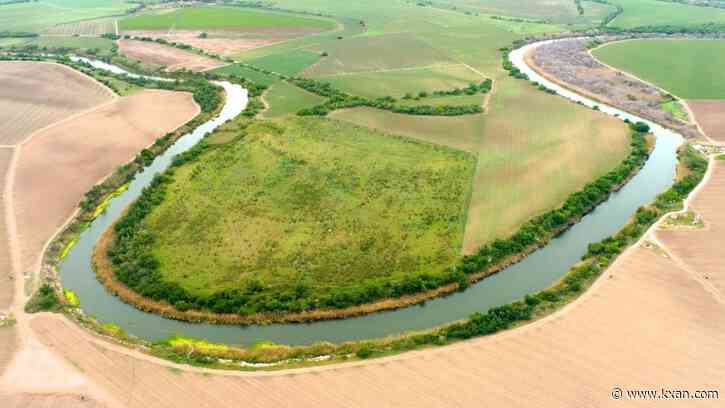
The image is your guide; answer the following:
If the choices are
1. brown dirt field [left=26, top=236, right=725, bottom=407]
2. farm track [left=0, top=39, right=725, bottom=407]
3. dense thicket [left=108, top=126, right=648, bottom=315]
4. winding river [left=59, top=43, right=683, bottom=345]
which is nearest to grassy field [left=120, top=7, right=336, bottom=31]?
winding river [left=59, top=43, right=683, bottom=345]

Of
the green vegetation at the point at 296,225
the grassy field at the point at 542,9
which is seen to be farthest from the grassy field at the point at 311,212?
the grassy field at the point at 542,9

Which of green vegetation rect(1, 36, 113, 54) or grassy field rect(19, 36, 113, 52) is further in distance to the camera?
grassy field rect(19, 36, 113, 52)

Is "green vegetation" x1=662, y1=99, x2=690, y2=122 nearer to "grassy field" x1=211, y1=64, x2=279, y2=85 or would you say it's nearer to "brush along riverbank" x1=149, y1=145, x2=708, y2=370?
"brush along riverbank" x1=149, y1=145, x2=708, y2=370

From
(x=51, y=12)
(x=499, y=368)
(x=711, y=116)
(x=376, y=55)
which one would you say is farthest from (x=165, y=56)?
(x=711, y=116)

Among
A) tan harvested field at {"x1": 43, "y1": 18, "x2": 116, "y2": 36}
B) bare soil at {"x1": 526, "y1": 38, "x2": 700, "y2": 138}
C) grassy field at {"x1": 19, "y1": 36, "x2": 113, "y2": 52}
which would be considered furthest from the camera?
tan harvested field at {"x1": 43, "y1": 18, "x2": 116, "y2": 36}

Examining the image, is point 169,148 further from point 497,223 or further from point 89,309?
point 497,223

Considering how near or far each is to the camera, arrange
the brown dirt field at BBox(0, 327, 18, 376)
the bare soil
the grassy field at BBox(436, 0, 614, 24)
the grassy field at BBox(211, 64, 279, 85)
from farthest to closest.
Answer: the grassy field at BBox(436, 0, 614, 24), the grassy field at BBox(211, 64, 279, 85), the bare soil, the brown dirt field at BBox(0, 327, 18, 376)

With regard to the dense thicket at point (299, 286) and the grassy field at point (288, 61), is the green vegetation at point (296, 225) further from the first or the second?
the grassy field at point (288, 61)
